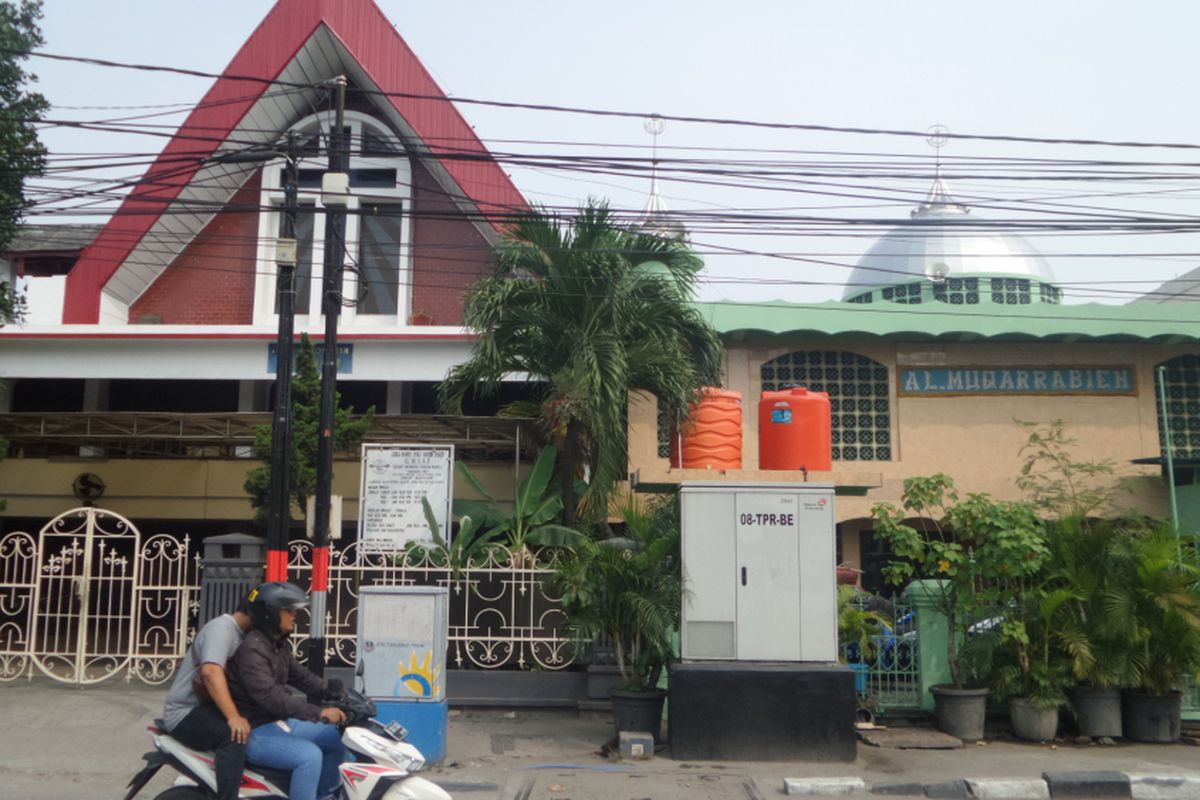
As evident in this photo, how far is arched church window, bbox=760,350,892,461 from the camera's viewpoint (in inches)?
681

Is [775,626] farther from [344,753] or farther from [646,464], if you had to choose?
[646,464]

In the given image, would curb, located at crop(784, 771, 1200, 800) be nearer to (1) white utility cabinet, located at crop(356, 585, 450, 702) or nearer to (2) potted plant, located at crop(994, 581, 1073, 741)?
(2) potted plant, located at crop(994, 581, 1073, 741)

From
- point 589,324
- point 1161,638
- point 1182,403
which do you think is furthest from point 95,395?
point 1182,403

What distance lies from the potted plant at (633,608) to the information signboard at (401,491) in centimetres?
289

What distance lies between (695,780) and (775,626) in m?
1.67

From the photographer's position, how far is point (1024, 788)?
29.6ft

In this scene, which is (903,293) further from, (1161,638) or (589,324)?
(1161,638)

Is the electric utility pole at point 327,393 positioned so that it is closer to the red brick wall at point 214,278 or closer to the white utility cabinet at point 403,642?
the white utility cabinet at point 403,642

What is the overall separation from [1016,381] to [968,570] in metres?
6.85

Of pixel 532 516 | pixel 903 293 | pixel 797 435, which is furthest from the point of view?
pixel 903 293

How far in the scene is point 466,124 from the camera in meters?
19.0

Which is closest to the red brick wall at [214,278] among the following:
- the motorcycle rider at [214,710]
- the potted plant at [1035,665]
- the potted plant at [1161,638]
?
the potted plant at [1035,665]

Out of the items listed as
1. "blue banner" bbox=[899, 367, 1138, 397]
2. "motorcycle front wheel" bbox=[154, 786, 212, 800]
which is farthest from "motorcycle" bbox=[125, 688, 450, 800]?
"blue banner" bbox=[899, 367, 1138, 397]

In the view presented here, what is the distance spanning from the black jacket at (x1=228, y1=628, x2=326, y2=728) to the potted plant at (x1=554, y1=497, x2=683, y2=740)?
470 centimetres
